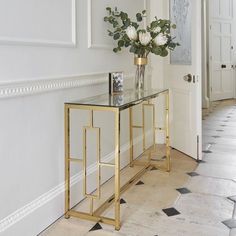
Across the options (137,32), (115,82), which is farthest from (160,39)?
(115,82)

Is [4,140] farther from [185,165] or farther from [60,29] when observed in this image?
[185,165]

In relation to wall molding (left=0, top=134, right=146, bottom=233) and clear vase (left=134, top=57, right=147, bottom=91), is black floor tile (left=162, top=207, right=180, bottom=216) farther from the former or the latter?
clear vase (left=134, top=57, right=147, bottom=91)

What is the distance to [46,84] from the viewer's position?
7.67ft

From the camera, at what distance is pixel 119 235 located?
2.32 meters

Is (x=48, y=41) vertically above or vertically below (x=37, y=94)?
above

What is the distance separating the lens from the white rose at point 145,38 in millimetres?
3124

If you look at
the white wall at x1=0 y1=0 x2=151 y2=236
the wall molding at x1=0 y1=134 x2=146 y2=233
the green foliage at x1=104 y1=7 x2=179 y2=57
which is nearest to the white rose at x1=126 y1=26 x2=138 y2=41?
the green foliage at x1=104 y1=7 x2=179 y2=57

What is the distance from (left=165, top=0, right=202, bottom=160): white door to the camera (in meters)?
3.82

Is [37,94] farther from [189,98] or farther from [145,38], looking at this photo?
[189,98]

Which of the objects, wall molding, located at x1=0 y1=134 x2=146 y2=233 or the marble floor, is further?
the marble floor

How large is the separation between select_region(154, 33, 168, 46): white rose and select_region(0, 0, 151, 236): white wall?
603 millimetres

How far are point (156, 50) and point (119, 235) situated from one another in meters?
1.67

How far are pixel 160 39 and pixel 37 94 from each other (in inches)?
54.2

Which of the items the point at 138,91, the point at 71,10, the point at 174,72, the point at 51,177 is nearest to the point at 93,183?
the point at 51,177
